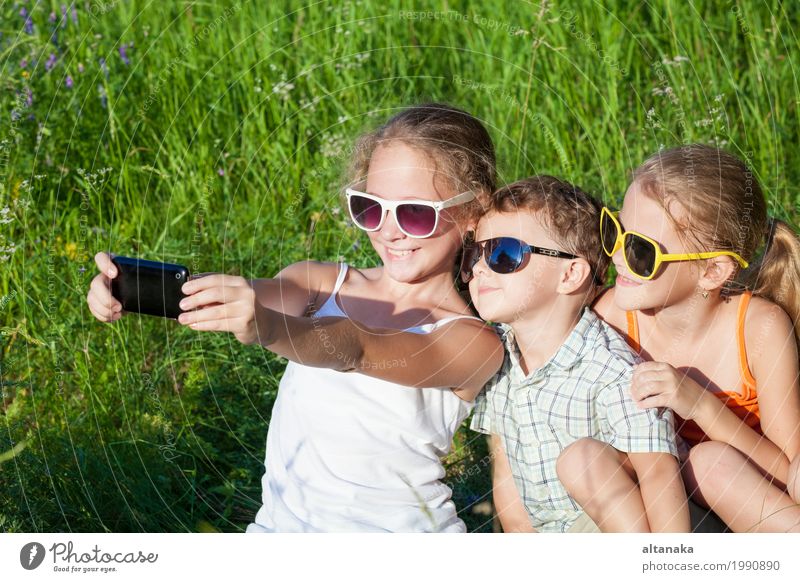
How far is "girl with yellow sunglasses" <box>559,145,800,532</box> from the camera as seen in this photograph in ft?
7.04

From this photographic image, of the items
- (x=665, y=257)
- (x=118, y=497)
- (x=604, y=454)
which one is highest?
(x=665, y=257)

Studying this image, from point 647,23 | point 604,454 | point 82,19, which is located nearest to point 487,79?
point 647,23

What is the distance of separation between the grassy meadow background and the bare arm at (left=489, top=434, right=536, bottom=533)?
188 mm

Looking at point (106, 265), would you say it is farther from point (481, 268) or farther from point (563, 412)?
point (563, 412)

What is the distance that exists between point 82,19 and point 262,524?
222 centimetres

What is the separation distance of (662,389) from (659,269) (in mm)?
270

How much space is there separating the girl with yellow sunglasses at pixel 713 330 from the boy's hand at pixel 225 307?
0.74 meters

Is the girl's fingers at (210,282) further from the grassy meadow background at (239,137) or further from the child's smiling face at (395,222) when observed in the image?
the grassy meadow background at (239,137)

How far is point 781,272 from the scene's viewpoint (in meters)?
2.34

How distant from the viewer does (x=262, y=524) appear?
2.38 metres
